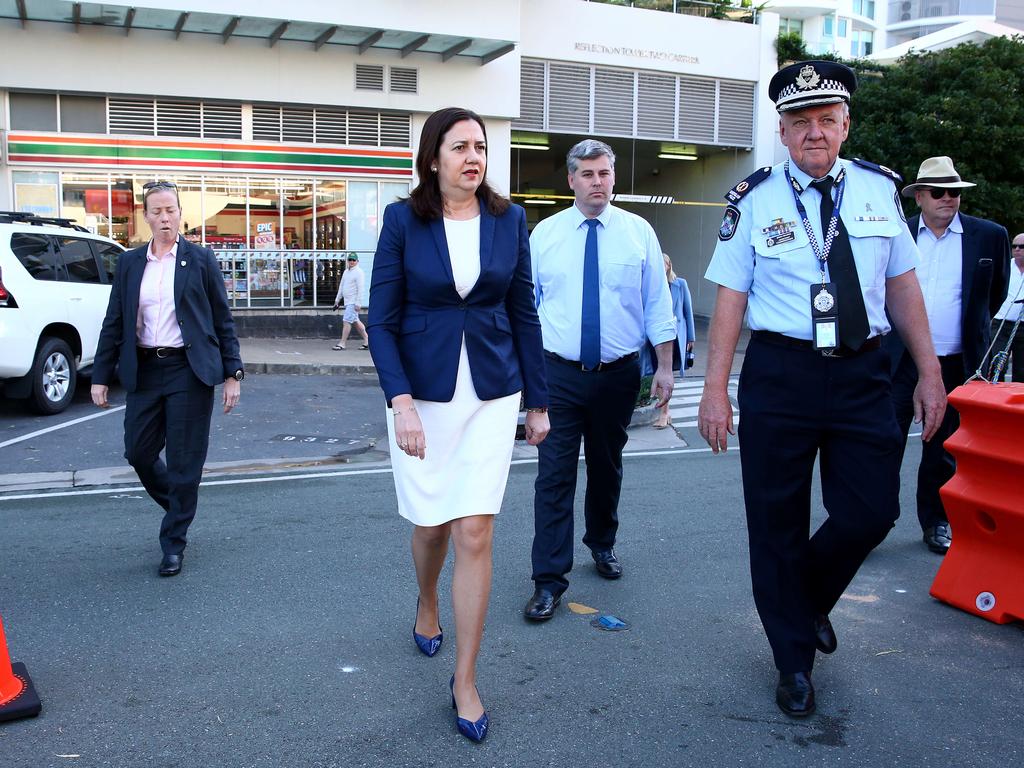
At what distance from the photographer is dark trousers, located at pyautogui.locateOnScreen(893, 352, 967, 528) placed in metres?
5.78

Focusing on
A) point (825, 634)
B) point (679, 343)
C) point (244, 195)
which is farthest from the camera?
point (244, 195)

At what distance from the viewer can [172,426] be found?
535cm

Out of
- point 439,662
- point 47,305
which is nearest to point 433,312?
point 439,662

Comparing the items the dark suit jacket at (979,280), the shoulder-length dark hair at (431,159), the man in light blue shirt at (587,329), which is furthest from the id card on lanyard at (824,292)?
the dark suit jacket at (979,280)

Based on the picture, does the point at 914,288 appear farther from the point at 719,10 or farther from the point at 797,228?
the point at 719,10

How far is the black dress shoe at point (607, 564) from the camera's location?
17.2ft

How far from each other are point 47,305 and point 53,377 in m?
0.75

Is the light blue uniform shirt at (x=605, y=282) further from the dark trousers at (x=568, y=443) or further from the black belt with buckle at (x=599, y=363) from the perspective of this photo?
the dark trousers at (x=568, y=443)

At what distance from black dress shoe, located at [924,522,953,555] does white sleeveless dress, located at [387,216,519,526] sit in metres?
3.26

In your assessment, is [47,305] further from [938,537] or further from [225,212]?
[225,212]

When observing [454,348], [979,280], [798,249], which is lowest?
[454,348]

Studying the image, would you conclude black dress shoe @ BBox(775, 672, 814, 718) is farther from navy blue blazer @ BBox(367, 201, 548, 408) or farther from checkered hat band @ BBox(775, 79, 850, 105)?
checkered hat band @ BBox(775, 79, 850, 105)

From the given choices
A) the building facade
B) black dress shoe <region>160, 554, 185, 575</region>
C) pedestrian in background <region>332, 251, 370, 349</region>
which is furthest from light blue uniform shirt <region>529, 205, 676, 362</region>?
the building facade

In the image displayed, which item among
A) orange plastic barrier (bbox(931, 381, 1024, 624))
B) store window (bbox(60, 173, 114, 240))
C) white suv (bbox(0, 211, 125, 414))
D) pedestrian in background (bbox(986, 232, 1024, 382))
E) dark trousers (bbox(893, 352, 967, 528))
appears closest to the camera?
orange plastic barrier (bbox(931, 381, 1024, 624))
